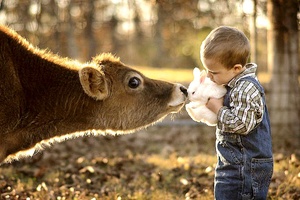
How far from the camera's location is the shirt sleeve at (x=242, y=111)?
14.7 ft

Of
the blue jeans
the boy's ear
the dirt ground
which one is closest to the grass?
the dirt ground

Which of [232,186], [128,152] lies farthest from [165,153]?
[232,186]

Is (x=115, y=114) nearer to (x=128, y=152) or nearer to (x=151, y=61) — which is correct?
(x=128, y=152)

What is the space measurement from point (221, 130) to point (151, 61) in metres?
33.4

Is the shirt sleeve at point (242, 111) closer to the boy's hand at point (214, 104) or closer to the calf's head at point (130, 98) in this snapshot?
the boy's hand at point (214, 104)

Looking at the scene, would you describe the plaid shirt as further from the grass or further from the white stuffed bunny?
the grass

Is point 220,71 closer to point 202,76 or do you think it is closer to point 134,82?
point 202,76

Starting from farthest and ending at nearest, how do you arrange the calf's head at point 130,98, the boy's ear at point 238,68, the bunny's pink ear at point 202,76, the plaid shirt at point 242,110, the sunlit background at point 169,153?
1. the sunlit background at point 169,153
2. the calf's head at point 130,98
3. the bunny's pink ear at point 202,76
4. the boy's ear at point 238,68
5. the plaid shirt at point 242,110

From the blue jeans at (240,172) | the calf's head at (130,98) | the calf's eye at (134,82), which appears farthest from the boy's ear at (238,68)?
the calf's eye at (134,82)

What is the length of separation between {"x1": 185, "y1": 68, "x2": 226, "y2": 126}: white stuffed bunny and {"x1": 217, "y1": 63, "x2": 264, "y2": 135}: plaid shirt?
6.0 inches

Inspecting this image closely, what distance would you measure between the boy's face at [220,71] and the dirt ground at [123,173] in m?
1.81

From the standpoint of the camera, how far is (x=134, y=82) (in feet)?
18.5

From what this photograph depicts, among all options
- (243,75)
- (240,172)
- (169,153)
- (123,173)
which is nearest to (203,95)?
(243,75)

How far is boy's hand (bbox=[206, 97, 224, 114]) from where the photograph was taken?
15.4 feet
